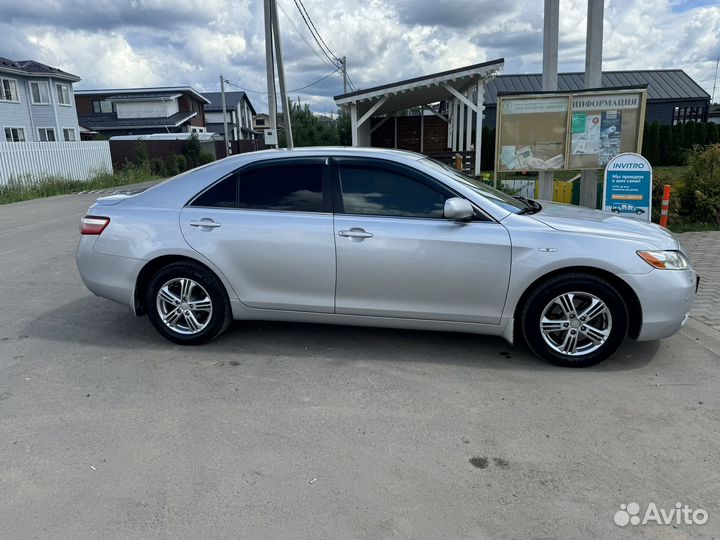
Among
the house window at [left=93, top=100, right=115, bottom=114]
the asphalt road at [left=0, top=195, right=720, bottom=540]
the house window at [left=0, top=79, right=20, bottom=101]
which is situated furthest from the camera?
the house window at [left=93, top=100, right=115, bottom=114]

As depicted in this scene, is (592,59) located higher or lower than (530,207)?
higher

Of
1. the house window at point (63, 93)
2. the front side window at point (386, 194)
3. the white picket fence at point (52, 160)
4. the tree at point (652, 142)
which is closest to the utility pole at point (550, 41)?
the front side window at point (386, 194)

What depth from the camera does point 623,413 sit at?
11.6 ft

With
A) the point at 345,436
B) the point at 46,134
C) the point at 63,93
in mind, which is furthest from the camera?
the point at 63,93

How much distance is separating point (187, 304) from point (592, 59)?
791 centimetres

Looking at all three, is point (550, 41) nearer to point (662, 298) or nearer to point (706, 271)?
point (706, 271)

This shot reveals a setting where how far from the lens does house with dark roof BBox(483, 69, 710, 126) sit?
108ft

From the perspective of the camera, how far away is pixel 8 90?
33.3 metres

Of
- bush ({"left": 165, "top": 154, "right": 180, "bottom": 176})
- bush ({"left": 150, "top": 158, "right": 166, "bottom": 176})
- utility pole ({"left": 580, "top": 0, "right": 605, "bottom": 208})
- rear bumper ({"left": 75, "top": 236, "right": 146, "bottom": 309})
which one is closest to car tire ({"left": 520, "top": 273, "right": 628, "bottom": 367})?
rear bumper ({"left": 75, "top": 236, "right": 146, "bottom": 309})

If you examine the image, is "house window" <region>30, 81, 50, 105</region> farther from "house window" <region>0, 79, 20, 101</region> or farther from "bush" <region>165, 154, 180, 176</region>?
"bush" <region>165, 154, 180, 176</region>

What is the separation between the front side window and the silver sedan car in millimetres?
11

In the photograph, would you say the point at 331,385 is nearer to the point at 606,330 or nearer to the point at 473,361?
the point at 473,361

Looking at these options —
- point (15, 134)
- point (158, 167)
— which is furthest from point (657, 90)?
point (15, 134)

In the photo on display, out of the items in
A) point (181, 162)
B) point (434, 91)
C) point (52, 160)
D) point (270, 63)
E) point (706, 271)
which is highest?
point (270, 63)
